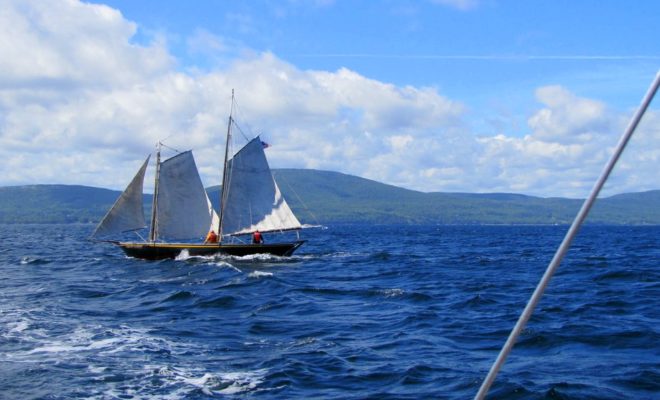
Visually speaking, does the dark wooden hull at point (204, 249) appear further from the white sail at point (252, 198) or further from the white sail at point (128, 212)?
the white sail at point (128, 212)

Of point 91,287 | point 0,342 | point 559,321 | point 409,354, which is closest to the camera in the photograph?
point 409,354

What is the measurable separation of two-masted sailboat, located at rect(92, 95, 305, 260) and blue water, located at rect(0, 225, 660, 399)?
15174 millimetres

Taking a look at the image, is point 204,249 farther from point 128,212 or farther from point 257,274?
point 257,274

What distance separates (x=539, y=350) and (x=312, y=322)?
10.4 meters

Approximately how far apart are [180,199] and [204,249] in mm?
5816

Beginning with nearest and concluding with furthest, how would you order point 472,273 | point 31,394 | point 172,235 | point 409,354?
1. point 31,394
2. point 409,354
3. point 472,273
4. point 172,235

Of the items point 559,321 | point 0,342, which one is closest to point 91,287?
point 0,342

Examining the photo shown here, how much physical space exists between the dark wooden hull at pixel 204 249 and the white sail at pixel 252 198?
1597 millimetres

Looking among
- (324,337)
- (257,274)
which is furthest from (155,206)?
(324,337)

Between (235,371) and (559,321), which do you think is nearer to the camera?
(235,371)

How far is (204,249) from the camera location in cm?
6638

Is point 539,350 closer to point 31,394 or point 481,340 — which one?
point 481,340

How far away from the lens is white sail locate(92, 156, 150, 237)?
219ft

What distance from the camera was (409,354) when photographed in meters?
22.8
